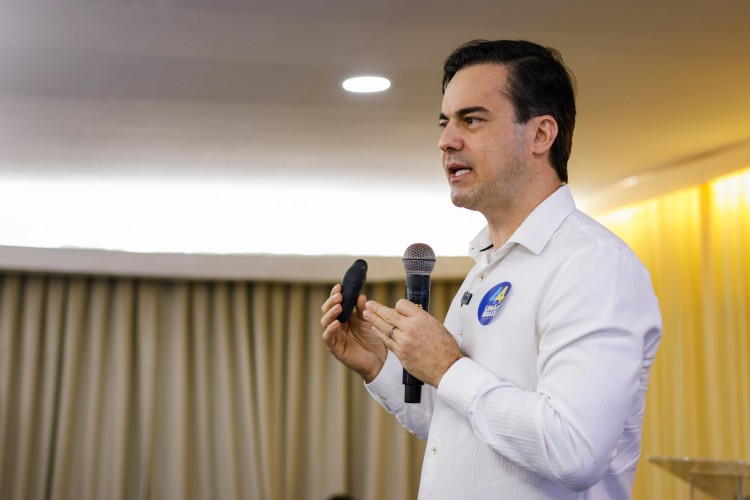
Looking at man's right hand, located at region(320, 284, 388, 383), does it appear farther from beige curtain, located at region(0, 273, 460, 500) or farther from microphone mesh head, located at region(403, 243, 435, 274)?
beige curtain, located at region(0, 273, 460, 500)

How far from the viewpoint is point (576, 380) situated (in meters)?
1.37

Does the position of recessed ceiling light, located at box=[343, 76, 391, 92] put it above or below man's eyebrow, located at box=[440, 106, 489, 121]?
above

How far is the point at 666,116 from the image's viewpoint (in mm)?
4250

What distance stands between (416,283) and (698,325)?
3729mm

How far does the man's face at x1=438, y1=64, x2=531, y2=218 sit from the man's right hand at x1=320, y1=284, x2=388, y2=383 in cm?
38

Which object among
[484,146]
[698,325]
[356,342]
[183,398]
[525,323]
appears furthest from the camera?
[183,398]

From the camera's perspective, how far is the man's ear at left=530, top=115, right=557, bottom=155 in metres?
1.71

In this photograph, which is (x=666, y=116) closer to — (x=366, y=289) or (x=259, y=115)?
(x=259, y=115)

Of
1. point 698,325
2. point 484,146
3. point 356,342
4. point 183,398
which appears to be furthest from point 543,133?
point 183,398

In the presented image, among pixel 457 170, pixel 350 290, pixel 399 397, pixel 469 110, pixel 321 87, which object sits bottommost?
pixel 399 397

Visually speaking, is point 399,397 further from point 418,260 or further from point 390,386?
point 418,260

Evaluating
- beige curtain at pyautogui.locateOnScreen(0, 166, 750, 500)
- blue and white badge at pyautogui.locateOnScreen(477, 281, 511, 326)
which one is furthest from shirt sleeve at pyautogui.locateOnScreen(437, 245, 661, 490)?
beige curtain at pyautogui.locateOnScreen(0, 166, 750, 500)

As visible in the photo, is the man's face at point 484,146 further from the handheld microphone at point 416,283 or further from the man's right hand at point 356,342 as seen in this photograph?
the man's right hand at point 356,342

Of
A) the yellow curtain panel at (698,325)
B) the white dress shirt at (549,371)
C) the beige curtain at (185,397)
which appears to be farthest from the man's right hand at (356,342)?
the beige curtain at (185,397)
